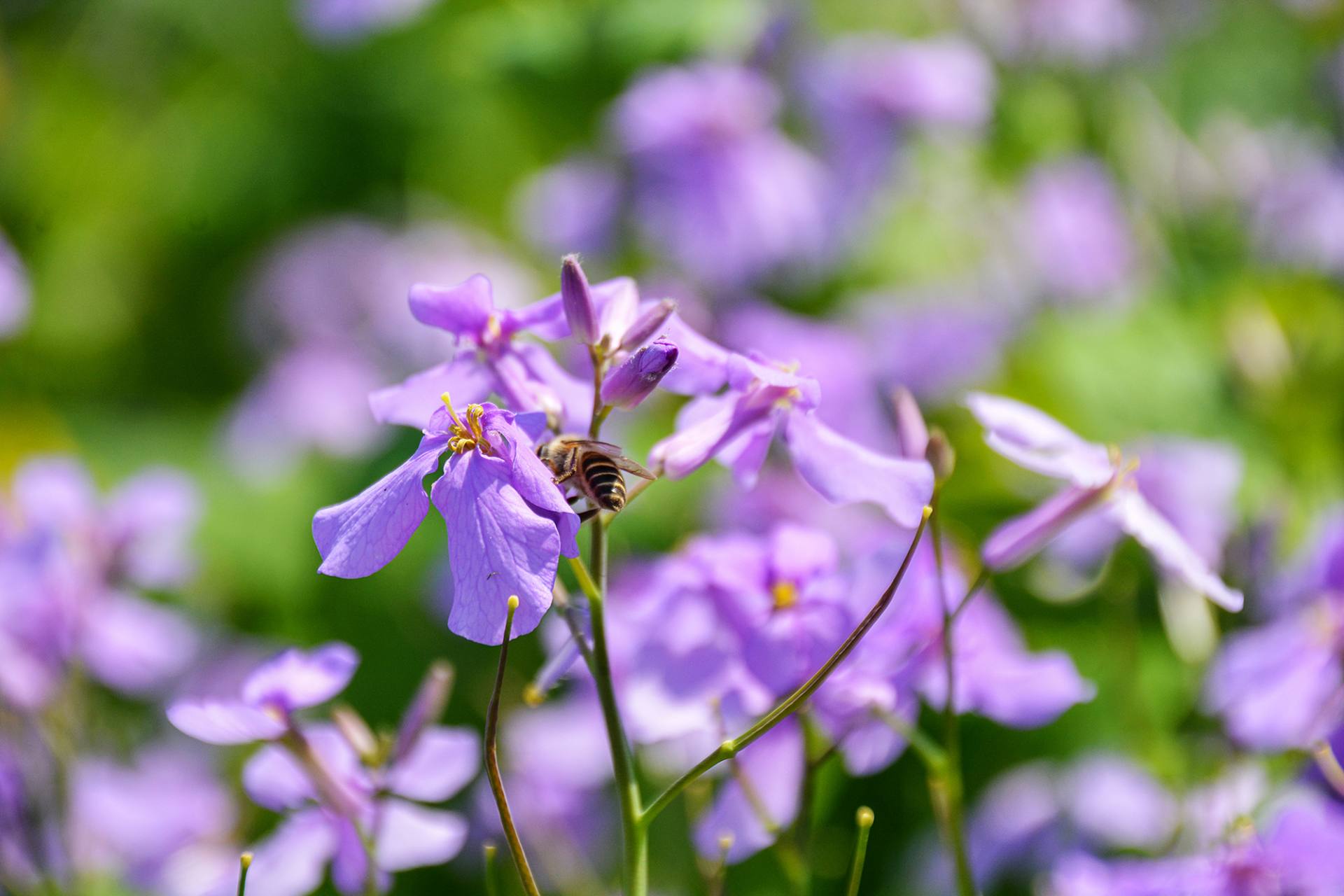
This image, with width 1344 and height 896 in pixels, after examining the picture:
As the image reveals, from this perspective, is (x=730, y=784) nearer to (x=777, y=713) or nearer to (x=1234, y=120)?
(x=777, y=713)

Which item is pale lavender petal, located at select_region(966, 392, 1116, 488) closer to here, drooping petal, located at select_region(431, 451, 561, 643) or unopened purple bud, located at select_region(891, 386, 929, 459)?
unopened purple bud, located at select_region(891, 386, 929, 459)

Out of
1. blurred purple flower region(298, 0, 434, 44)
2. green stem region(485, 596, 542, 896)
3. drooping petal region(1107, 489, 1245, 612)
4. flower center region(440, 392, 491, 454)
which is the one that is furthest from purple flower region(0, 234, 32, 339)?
drooping petal region(1107, 489, 1245, 612)

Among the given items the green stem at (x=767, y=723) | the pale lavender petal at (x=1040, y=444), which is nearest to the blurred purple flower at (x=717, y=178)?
the pale lavender petal at (x=1040, y=444)

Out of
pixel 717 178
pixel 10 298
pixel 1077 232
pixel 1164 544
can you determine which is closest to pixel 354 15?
pixel 717 178

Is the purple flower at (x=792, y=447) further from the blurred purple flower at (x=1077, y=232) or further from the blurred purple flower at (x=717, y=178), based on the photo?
the blurred purple flower at (x=1077, y=232)

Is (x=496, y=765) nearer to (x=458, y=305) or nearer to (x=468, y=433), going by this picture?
(x=468, y=433)

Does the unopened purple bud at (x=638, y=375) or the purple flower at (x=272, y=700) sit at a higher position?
the unopened purple bud at (x=638, y=375)
